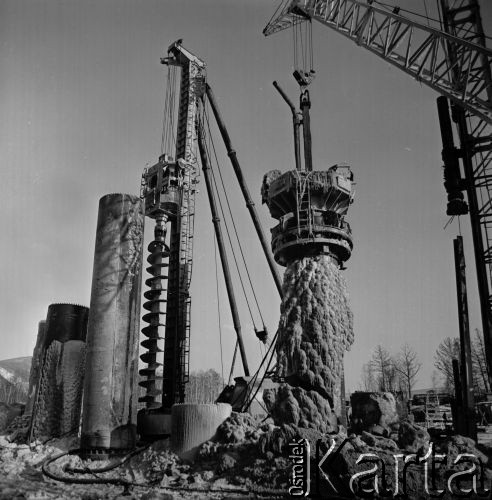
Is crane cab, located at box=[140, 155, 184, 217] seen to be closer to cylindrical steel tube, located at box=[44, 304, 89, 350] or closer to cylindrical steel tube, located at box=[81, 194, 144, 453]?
cylindrical steel tube, located at box=[81, 194, 144, 453]

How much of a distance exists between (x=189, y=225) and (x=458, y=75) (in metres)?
14.2

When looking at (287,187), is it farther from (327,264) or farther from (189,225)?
(189,225)

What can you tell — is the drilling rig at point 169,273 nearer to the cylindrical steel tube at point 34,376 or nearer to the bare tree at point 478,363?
the cylindrical steel tube at point 34,376

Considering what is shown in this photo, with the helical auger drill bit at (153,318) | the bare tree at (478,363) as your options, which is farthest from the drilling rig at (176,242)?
the bare tree at (478,363)

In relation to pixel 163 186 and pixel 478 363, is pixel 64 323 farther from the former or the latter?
pixel 478 363

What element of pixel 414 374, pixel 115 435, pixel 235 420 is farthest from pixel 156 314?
pixel 414 374

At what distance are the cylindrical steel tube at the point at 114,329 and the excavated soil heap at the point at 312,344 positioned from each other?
217 inches

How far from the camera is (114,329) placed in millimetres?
18406

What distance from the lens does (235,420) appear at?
16297 mm

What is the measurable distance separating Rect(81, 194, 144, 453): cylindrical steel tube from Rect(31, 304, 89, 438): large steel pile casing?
9.74 ft

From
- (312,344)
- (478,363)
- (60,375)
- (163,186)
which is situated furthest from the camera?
(478,363)

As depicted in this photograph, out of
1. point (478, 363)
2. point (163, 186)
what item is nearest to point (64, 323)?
point (163, 186)

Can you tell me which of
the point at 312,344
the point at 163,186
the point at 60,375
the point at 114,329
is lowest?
the point at 60,375

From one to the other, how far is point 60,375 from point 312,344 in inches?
423
